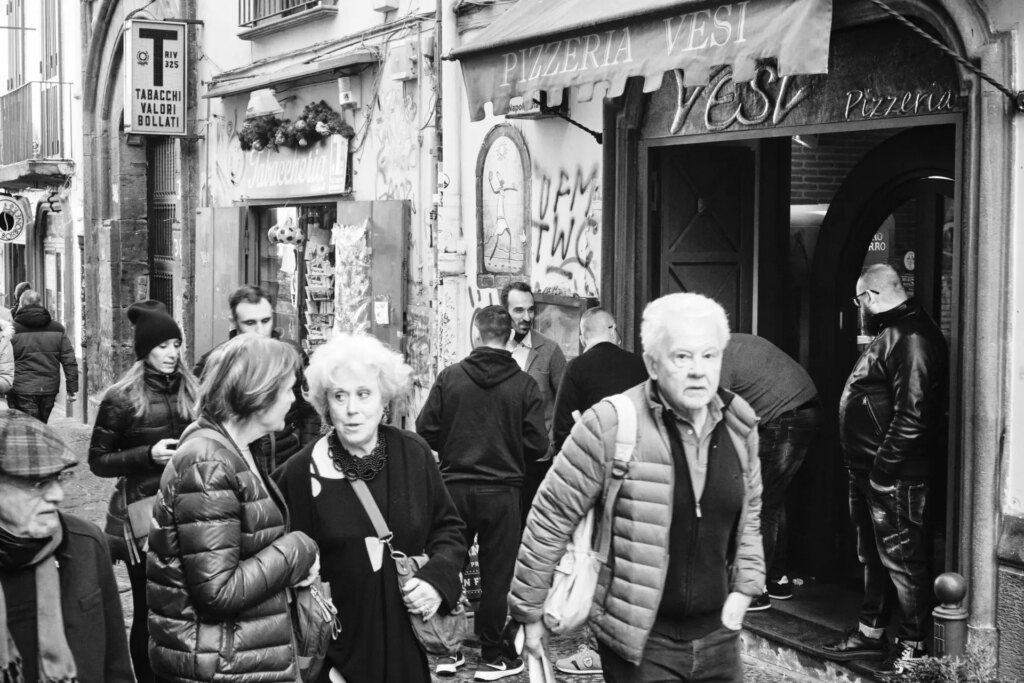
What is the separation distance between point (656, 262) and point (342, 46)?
5.14m

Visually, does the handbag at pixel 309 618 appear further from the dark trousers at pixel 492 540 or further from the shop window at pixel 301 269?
the shop window at pixel 301 269

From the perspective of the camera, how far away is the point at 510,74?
7504mm

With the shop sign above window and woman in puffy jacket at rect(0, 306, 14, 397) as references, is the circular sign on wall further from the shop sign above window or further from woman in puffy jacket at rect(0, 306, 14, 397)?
woman in puffy jacket at rect(0, 306, 14, 397)

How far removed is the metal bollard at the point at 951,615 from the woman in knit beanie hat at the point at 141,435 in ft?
10.4

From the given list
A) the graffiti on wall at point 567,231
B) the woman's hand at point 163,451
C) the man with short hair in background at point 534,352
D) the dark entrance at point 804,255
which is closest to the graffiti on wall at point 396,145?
the graffiti on wall at point 567,231

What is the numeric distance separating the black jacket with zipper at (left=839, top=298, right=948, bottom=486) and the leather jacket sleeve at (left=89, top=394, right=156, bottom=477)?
334cm

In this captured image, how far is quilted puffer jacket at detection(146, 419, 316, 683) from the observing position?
3.50 metres

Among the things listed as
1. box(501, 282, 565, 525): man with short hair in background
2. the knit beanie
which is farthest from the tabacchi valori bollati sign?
the knit beanie

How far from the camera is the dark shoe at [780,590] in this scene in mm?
7680

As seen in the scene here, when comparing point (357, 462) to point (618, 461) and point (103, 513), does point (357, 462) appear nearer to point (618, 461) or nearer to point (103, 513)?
point (618, 461)

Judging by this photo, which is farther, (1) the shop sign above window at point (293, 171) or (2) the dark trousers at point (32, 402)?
(2) the dark trousers at point (32, 402)

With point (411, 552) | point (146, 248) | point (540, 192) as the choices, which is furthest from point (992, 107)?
point (146, 248)

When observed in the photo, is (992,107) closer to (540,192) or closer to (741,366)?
(741,366)

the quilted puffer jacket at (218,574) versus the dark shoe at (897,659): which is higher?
the quilted puffer jacket at (218,574)
